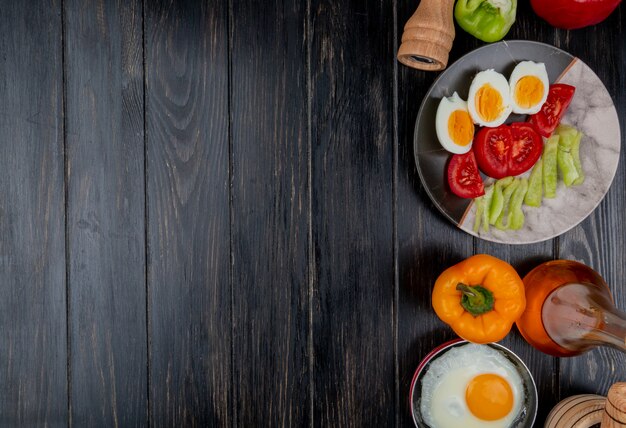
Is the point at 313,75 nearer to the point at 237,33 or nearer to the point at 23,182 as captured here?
the point at 237,33

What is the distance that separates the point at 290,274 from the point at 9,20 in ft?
2.52

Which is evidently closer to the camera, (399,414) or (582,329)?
(582,329)

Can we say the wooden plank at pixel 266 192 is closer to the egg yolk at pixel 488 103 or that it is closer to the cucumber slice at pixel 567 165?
the egg yolk at pixel 488 103

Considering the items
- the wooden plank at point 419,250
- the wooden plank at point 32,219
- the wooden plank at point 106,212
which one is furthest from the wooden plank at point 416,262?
the wooden plank at point 32,219

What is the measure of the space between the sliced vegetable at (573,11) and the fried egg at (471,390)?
680 millimetres

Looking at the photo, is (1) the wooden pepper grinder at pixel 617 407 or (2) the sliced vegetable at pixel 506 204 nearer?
(1) the wooden pepper grinder at pixel 617 407

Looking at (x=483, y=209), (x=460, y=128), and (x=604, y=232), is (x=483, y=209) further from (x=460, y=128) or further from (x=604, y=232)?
(x=604, y=232)

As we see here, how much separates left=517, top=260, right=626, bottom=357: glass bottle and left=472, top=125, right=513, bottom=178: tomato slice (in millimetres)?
237

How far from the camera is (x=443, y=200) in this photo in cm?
114

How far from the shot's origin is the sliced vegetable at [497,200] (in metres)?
1.14

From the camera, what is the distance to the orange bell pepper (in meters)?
1.07

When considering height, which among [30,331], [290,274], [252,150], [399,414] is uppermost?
[252,150]

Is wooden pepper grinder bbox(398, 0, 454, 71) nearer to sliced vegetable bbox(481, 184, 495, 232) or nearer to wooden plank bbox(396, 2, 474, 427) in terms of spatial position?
wooden plank bbox(396, 2, 474, 427)

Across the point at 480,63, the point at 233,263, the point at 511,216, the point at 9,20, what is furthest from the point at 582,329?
the point at 9,20
